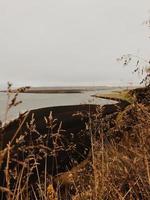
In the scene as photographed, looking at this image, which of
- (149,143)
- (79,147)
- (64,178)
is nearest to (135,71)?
(149,143)

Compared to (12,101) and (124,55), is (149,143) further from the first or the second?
(12,101)

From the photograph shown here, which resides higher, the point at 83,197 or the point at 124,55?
the point at 124,55

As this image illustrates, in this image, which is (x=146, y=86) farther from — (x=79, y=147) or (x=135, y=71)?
(x=79, y=147)

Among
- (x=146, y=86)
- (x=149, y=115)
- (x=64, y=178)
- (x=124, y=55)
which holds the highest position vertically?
(x=124, y=55)

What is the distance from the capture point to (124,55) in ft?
25.4

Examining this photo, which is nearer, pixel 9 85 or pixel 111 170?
pixel 9 85

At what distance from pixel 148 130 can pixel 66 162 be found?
758 centimetres

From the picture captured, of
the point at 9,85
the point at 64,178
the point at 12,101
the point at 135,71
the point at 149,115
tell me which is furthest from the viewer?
the point at 64,178

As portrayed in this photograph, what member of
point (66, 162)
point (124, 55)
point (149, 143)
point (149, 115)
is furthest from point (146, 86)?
point (66, 162)

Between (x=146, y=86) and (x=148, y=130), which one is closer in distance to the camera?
(x=148, y=130)

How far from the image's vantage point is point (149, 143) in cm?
531

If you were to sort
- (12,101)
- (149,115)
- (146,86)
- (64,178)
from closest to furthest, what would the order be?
(12,101)
(149,115)
(146,86)
(64,178)

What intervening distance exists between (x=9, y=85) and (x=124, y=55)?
575 centimetres

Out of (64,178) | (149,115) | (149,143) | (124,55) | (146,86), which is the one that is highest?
(124,55)
